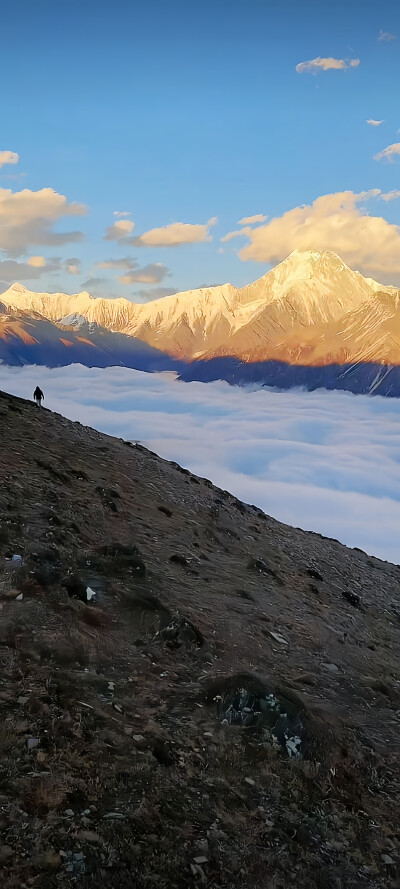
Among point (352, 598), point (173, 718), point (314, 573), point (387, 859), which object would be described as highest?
point (173, 718)

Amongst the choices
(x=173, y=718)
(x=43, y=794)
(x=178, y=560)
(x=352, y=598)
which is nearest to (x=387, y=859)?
(x=173, y=718)

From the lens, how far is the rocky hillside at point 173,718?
28.0ft

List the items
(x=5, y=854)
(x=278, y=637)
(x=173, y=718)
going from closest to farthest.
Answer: (x=5, y=854)
(x=173, y=718)
(x=278, y=637)

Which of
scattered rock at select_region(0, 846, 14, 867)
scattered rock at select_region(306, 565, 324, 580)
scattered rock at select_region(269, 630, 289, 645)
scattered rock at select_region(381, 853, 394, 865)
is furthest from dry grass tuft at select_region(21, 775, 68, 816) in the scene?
scattered rock at select_region(306, 565, 324, 580)

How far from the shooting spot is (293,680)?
1678 cm

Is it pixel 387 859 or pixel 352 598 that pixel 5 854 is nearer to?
pixel 387 859

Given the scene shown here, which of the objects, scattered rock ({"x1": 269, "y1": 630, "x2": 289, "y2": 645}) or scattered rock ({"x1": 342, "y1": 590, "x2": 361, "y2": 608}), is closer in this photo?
scattered rock ({"x1": 269, "y1": 630, "x2": 289, "y2": 645})

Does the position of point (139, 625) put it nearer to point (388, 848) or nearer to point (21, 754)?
point (21, 754)

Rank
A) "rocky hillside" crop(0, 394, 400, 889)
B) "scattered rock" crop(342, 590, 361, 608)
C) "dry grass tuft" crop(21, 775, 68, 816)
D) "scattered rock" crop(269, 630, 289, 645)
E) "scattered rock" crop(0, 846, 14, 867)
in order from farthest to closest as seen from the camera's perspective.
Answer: "scattered rock" crop(342, 590, 361, 608), "scattered rock" crop(269, 630, 289, 645), "rocky hillside" crop(0, 394, 400, 889), "dry grass tuft" crop(21, 775, 68, 816), "scattered rock" crop(0, 846, 14, 867)

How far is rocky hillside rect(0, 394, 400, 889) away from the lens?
8.54 metres

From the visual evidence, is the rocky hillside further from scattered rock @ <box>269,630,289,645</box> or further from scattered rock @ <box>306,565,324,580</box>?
scattered rock @ <box>306,565,324,580</box>

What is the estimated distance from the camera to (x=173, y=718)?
489 inches

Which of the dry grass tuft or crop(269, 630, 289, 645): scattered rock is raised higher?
the dry grass tuft

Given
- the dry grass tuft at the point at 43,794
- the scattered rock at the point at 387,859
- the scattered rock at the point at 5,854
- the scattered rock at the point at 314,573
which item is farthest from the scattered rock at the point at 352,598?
the scattered rock at the point at 5,854
